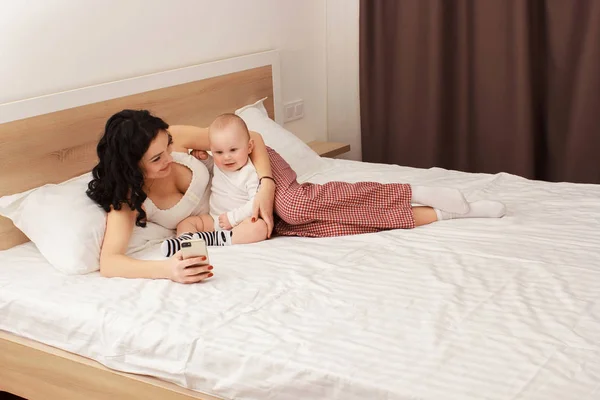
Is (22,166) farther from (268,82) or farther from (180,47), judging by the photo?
(268,82)

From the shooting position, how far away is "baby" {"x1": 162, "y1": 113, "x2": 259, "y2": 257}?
2480mm

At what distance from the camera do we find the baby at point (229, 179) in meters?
2.48

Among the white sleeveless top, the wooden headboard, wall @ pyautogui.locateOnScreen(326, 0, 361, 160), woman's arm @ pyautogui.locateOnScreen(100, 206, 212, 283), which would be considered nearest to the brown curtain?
wall @ pyautogui.locateOnScreen(326, 0, 361, 160)

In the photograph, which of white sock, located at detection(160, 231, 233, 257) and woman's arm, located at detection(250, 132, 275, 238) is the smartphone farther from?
woman's arm, located at detection(250, 132, 275, 238)

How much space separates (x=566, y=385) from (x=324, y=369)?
49cm

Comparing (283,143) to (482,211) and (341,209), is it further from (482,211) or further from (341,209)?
(482,211)

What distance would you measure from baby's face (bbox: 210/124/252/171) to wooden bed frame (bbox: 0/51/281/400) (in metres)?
0.46

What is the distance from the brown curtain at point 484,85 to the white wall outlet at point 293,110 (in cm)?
32

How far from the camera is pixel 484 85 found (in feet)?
11.5

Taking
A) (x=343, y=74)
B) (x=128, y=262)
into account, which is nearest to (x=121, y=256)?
(x=128, y=262)

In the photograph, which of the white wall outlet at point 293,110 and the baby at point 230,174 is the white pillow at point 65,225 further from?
the white wall outlet at point 293,110

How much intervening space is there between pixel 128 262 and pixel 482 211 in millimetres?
1128

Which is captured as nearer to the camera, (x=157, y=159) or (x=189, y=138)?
(x=157, y=159)

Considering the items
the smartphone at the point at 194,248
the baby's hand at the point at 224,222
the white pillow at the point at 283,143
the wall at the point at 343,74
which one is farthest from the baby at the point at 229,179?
the wall at the point at 343,74
